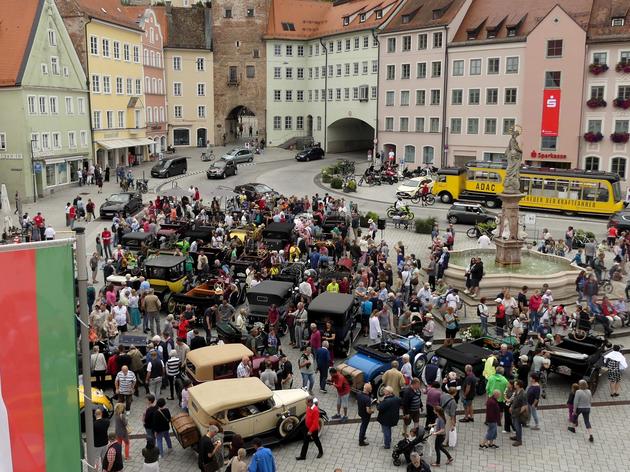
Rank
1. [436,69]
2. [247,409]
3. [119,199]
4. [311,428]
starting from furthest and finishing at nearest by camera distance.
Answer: [436,69] → [119,199] → [247,409] → [311,428]

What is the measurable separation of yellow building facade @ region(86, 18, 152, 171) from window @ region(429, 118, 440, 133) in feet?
87.2

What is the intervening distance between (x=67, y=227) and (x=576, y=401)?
98.1 ft

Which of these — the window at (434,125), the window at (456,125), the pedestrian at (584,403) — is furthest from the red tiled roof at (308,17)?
the pedestrian at (584,403)

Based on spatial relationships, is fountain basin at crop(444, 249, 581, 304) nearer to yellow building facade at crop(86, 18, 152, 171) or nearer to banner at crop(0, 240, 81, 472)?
banner at crop(0, 240, 81, 472)

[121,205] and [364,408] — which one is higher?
[121,205]

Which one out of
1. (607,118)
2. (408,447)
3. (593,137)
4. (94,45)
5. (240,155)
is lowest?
(408,447)

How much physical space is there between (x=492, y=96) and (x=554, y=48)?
652 cm

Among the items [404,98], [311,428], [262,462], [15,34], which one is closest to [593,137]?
[404,98]

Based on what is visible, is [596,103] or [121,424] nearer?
[121,424]

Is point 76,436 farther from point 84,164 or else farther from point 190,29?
point 190,29

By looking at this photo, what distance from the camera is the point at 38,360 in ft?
20.3

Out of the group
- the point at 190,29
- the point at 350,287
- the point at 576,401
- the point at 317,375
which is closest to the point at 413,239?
the point at 350,287

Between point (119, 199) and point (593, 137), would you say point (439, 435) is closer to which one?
point (119, 199)

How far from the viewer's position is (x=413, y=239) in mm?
36281
